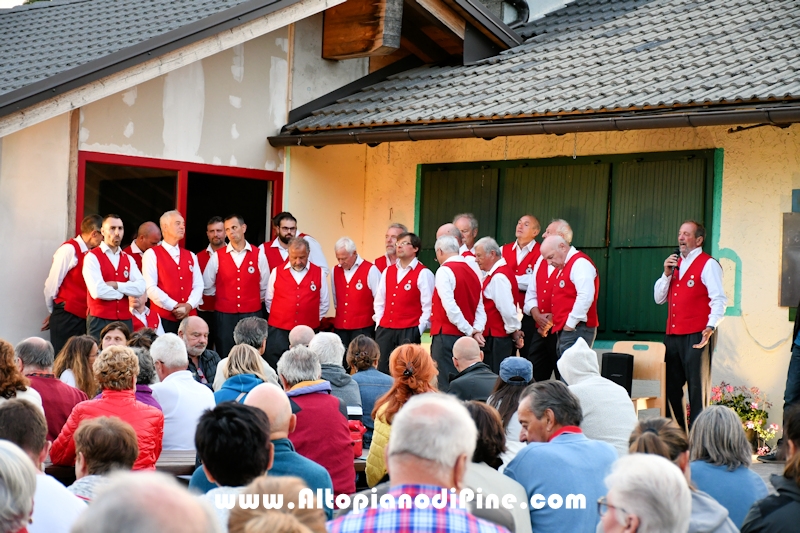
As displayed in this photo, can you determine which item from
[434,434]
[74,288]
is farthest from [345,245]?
[434,434]

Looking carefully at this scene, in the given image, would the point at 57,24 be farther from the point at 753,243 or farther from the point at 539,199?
the point at 753,243

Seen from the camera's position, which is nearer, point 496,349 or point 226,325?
point 496,349

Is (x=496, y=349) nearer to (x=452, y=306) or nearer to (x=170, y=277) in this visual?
(x=452, y=306)

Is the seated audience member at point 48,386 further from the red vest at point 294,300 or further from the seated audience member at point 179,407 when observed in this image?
the red vest at point 294,300

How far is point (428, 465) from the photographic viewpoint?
2.92 metres

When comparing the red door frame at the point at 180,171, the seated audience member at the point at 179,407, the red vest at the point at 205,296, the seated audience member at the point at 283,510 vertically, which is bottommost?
the seated audience member at the point at 179,407

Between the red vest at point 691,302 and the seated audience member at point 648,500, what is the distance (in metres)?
6.31

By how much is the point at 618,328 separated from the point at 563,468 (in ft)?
20.6

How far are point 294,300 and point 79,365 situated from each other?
402 centimetres

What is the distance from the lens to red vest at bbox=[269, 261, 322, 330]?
11070 millimetres

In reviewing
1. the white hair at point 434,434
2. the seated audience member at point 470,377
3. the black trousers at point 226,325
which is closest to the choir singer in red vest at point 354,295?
the black trousers at point 226,325

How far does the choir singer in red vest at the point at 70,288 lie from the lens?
10.0 metres

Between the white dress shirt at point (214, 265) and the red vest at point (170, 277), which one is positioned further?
the white dress shirt at point (214, 265)

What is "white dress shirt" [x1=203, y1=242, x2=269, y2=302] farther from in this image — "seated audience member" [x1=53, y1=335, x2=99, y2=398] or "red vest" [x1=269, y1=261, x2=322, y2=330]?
"seated audience member" [x1=53, y1=335, x2=99, y2=398]
